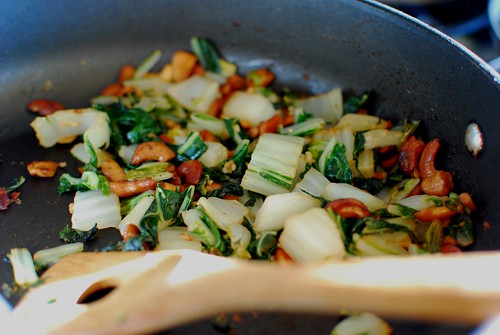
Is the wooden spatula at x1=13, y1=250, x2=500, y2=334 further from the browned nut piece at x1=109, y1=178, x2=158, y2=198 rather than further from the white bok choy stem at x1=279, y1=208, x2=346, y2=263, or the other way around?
the browned nut piece at x1=109, y1=178, x2=158, y2=198

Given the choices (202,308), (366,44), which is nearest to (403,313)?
(202,308)

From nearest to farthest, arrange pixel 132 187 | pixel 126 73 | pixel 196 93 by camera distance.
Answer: pixel 132 187
pixel 196 93
pixel 126 73

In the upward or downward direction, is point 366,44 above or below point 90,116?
above

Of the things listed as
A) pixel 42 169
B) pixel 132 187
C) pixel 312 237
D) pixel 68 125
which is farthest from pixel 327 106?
pixel 42 169

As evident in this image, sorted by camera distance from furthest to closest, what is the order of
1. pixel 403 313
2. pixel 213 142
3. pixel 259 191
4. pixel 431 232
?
pixel 213 142 < pixel 259 191 < pixel 431 232 < pixel 403 313

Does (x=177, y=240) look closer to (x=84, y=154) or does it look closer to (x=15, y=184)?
(x=84, y=154)

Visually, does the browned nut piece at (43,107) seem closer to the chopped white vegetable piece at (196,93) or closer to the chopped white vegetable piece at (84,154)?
the chopped white vegetable piece at (84,154)

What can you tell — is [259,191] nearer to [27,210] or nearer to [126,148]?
[126,148]
